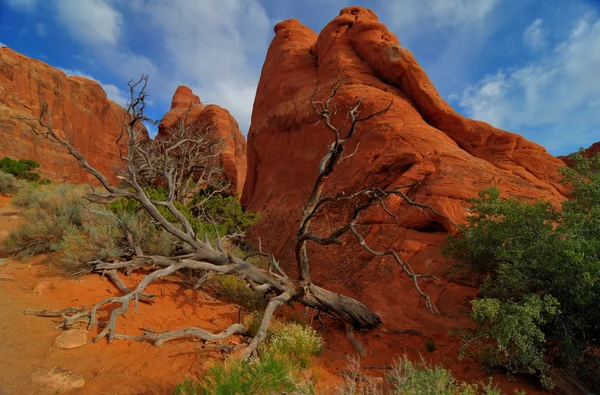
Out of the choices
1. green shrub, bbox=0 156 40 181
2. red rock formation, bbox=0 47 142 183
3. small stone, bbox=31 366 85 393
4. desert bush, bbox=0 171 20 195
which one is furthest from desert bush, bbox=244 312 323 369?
green shrub, bbox=0 156 40 181

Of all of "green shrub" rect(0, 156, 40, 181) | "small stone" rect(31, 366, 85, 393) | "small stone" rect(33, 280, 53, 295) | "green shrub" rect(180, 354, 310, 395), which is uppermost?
"green shrub" rect(0, 156, 40, 181)

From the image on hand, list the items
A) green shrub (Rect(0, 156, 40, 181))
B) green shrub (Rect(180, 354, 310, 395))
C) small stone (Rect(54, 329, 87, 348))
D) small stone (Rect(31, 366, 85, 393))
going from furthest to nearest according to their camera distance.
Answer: green shrub (Rect(0, 156, 40, 181)) < small stone (Rect(54, 329, 87, 348)) < small stone (Rect(31, 366, 85, 393)) < green shrub (Rect(180, 354, 310, 395))

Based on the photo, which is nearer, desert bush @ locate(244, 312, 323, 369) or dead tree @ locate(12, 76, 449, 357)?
desert bush @ locate(244, 312, 323, 369)

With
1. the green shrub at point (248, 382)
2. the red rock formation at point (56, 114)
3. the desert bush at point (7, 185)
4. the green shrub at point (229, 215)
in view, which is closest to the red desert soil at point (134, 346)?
the green shrub at point (248, 382)

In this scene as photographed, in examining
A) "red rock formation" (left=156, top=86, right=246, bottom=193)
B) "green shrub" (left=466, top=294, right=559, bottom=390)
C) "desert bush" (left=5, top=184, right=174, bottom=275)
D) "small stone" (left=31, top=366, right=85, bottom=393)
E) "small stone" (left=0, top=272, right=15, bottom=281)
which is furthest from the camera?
"red rock formation" (left=156, top=86, right=246, bottom=193)

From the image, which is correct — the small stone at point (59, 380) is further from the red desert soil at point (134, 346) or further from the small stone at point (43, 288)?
the small stone at point (43, 288)

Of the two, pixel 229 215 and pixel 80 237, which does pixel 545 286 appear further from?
pixel 229 215

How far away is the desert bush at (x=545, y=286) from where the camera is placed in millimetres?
4016

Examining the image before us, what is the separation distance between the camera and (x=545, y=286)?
4.67 metres

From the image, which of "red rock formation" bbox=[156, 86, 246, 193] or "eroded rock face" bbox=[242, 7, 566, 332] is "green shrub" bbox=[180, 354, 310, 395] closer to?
"eroded rock face" bbox=[242, 7, 566, 332]

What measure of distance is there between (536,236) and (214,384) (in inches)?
212

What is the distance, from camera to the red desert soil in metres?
3.59

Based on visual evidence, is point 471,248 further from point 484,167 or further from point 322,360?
point 484,167

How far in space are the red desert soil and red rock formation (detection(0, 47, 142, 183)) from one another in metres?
22.3
